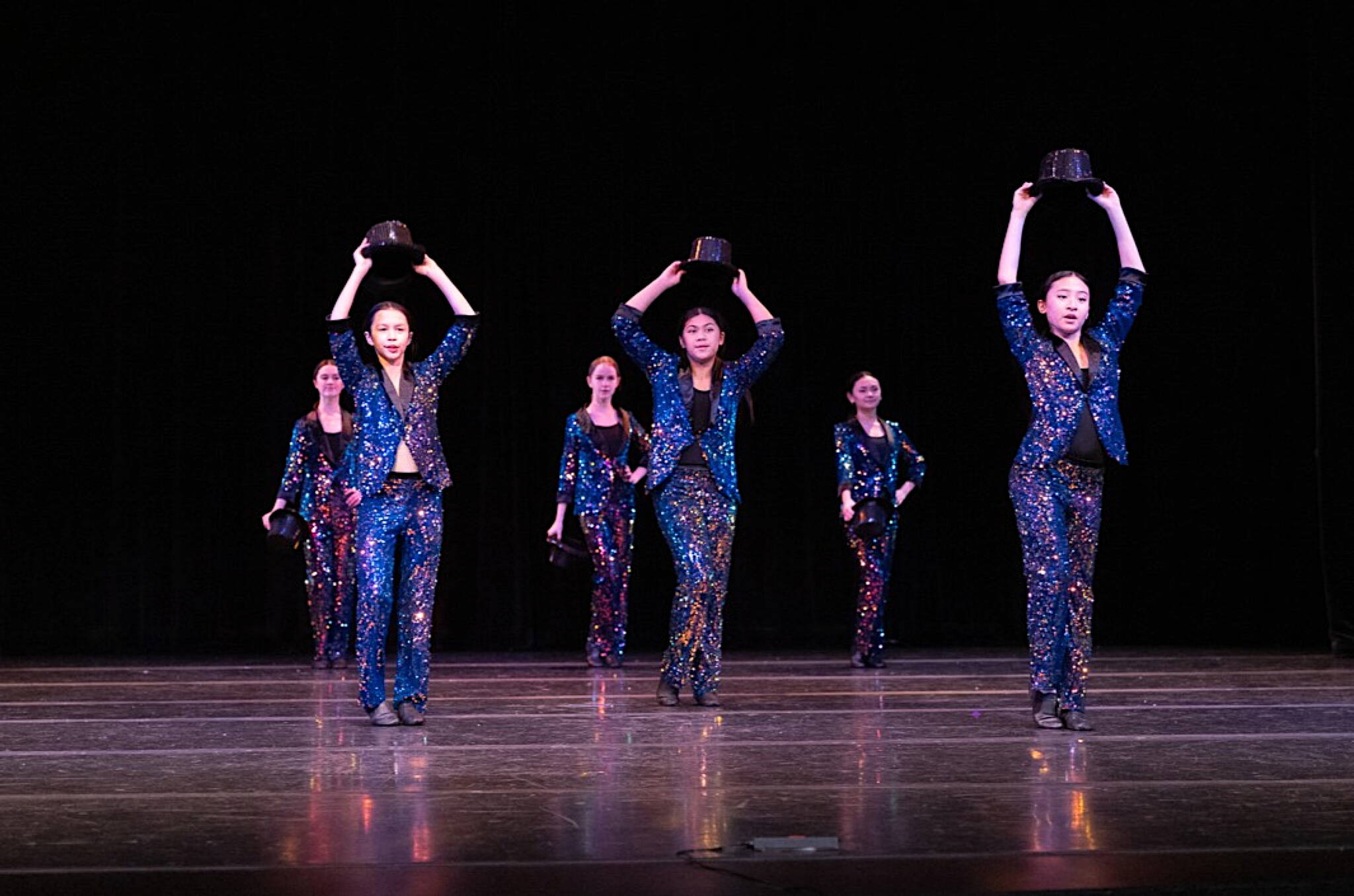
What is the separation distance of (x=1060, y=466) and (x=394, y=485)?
91.3 inches

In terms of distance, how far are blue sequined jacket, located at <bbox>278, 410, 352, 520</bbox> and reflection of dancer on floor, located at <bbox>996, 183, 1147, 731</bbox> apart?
452 cm

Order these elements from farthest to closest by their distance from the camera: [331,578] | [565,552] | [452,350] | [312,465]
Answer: [331,578] < [312,465] < [565,552] < [452,350]

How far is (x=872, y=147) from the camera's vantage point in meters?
10.9

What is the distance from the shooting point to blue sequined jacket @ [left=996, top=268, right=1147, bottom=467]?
598 cm

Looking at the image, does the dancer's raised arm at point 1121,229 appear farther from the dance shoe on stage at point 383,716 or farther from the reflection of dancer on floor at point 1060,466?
the dance shoe on stage at point 383,716

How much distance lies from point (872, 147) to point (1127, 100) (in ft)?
5.30

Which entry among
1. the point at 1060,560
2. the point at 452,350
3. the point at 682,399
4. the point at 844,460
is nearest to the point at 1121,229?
the point at 1060,560

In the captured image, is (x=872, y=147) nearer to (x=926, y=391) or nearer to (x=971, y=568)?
(x=926, y=391)

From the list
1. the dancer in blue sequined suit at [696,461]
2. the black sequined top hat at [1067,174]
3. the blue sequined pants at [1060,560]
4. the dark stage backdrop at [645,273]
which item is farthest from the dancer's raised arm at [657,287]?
the dark stage backdrop at [645,273]

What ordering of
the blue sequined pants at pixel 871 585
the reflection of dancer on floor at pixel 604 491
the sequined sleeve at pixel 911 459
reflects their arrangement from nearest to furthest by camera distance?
1. the blue sequined pants at pixel 871 585
2. the sequined sleeve at pixel 911 459
3. the reflection of dancer on floor at pixel 604 491

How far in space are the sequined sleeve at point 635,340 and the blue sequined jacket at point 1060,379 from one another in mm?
1455

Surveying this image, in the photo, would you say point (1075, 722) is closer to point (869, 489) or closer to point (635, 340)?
point (635, 340)

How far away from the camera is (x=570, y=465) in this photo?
971cm

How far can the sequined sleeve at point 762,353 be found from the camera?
7.01m
